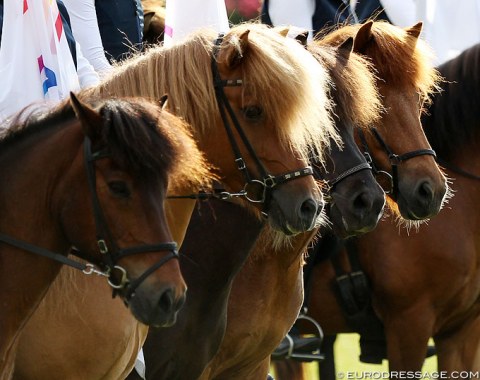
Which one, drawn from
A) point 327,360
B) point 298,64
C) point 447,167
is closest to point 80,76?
point 298,64

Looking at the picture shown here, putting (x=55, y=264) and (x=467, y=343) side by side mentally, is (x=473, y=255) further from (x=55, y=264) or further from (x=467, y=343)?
(x=55, y=264)

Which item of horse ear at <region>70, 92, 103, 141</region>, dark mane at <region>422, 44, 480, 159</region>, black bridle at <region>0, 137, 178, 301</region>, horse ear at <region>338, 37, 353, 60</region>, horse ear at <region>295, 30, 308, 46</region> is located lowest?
dark mane at <region>422, 44, 480, 159</region>

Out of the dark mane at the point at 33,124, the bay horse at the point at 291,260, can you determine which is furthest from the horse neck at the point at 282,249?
the dark mane at the point at 33,124

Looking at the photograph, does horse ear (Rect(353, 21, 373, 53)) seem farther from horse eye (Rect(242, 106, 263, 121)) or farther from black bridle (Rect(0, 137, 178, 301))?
black bridle (Rect(0, 137, 178, 301))

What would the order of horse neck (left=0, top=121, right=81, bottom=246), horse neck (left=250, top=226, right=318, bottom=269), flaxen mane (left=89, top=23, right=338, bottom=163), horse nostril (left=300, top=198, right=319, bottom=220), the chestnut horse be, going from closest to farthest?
1. horse neck (left=0, top=121, right=81, bottom=246)
2. horse nostril (left=300, top=198, right=319, bottom=220)
3. flaxen mane (left=89, top=23, right=338, bottom=163)
4. horse neck (left=250, top=226, right=318, bottom=269)
5. the chestnut horse

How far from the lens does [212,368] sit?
5680 millimetres

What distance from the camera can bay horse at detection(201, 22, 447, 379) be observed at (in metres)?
5.74

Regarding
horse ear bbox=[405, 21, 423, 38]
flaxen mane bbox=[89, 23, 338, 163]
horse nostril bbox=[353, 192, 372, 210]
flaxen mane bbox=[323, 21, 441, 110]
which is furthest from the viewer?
horse ear bbox=[405, 21, 423, 38]

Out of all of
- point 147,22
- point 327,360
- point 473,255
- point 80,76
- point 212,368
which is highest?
point 80,76

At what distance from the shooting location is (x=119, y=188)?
3.91m

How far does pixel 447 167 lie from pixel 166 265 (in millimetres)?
3461

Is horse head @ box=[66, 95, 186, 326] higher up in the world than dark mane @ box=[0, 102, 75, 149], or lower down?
lower down

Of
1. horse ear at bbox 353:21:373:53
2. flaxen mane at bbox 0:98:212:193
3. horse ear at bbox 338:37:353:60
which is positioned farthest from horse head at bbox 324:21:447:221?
flaxen mane at bbox 0:98:212:193

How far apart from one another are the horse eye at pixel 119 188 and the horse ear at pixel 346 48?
2045 mm
